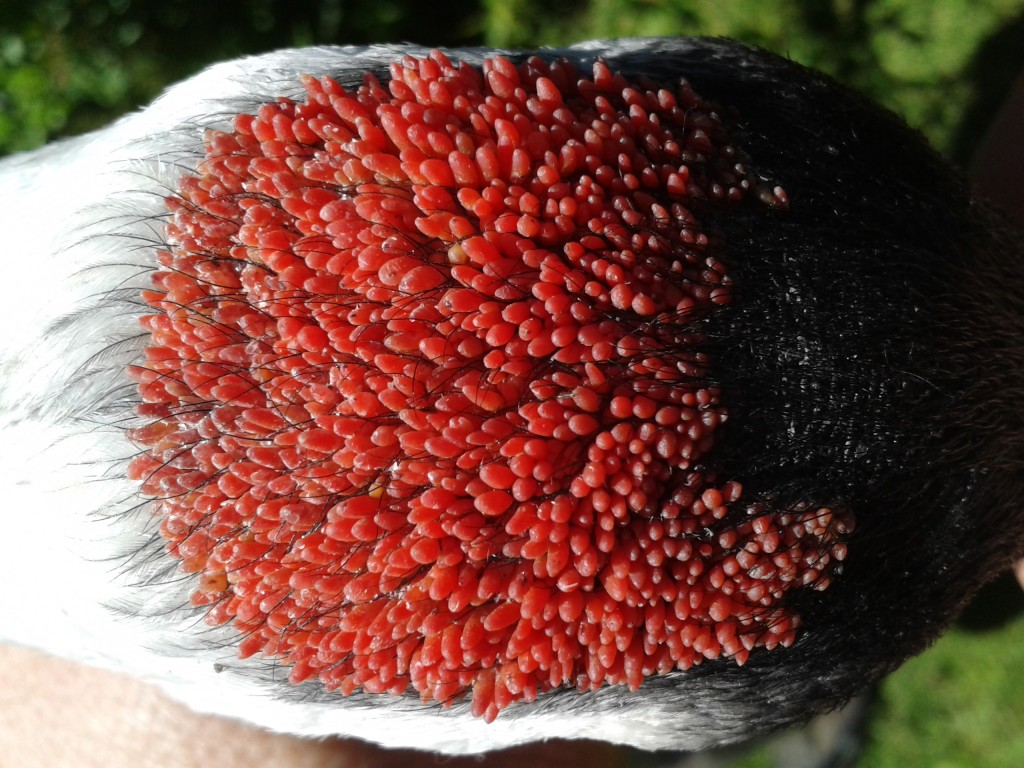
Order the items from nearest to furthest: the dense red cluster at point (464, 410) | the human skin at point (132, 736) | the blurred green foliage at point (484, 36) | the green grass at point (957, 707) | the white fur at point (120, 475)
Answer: the dense red cluster at point (464, 410) → the white fur at point (120, 475) → the human skin at point (132, 736) → the blurred green foliage at point (484, 36) → the green grass at point (957, 707)

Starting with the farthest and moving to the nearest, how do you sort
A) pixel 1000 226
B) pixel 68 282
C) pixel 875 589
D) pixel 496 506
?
pixel 1000 226
pixel 68 282
pixel 875 589
pixel 496 506

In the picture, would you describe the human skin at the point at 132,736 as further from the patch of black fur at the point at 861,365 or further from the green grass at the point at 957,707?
the green grass at the point at 957,707

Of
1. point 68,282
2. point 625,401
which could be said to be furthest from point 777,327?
point 68,282

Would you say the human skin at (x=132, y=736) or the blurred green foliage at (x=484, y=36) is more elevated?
the blurred green foliage at (x=484, y=36)

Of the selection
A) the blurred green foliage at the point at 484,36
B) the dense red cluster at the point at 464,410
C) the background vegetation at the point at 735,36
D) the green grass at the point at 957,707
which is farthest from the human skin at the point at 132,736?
the blurred green foliage at the point at 484,36

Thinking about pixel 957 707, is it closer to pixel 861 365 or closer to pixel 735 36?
pixel 735 36

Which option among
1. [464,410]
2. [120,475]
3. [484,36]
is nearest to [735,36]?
[484,36]

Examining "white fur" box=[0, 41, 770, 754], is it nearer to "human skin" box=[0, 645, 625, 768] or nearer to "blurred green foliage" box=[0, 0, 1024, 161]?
"human skin" box=[0, 645, 625, 768]

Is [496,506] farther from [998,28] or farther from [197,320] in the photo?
[998,28]
